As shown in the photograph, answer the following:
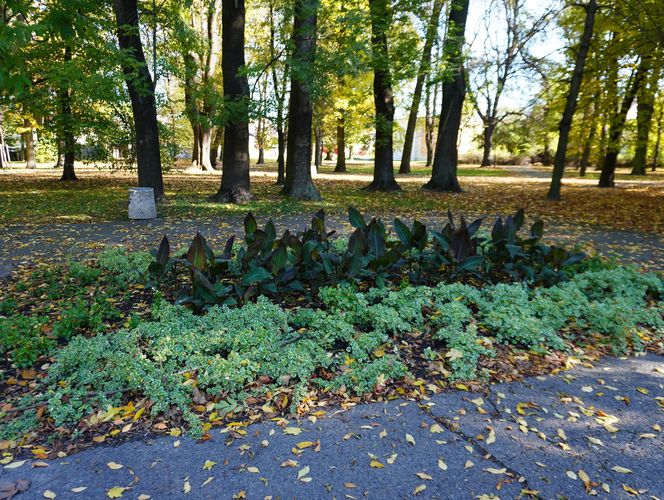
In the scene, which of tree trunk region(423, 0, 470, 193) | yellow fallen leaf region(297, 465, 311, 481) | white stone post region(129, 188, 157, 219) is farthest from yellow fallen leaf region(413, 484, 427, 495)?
tree trunk region(423, 0, 470, 193)

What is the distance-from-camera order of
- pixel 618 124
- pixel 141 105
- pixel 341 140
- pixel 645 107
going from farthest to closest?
pixel 341 140 → pixel 645 107 → pixel 618 124 → pixel 141 105

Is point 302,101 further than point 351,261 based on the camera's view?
Yes

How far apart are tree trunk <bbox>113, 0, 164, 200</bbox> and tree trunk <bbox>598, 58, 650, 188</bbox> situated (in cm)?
1505

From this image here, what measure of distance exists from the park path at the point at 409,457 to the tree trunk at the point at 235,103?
404 inches

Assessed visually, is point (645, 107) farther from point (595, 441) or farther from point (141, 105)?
point (595, 441)

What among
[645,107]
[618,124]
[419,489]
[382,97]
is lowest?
[419,489]

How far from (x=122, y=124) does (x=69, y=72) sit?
5.35m

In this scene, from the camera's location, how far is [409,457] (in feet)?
8.25

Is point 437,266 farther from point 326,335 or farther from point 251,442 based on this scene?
point 251,442

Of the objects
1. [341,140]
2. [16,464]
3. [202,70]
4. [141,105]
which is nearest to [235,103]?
[141,105]

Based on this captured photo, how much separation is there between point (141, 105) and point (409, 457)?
11.7 m

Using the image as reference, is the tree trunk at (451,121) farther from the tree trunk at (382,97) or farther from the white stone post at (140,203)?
the white stone post at (140,203)

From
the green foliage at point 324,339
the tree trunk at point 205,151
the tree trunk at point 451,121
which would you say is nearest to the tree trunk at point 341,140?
the tree trunk at point 205,151

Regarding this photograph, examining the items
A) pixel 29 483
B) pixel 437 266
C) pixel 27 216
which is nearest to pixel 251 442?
pixel 29 483
